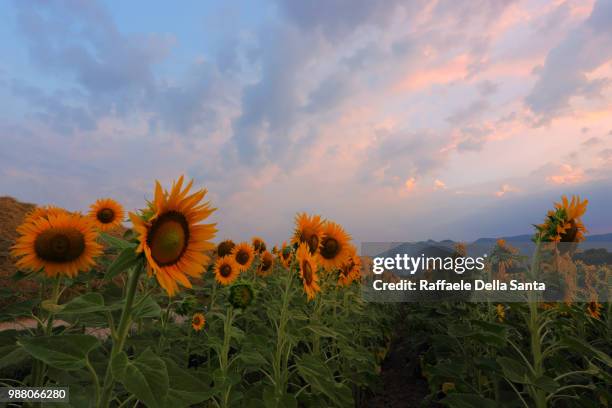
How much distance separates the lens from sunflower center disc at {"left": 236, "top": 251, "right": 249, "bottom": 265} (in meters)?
6.20

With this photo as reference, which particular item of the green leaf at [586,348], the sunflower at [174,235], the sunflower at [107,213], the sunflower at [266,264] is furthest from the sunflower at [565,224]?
the sunflower at [107,213]

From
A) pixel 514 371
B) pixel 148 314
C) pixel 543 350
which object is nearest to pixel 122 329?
pixel 148 314

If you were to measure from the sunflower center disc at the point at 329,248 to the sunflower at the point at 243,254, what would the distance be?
79.1 inches

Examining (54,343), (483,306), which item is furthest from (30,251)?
(483,306)

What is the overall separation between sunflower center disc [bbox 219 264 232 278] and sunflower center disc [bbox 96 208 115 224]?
6.34 feet

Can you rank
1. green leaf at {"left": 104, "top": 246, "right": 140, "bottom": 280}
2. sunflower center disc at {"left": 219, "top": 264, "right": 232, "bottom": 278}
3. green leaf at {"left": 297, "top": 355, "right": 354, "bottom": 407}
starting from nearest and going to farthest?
green leaf at {"left": 104, "top": 246, "right": 140, "bottom": 280} → green leaf at {"left": 297, "top": 355, "right": 354, "bottom": 407} → sunflower center disc at {"left": 219, "top": 264, "right": 232, "bottom": 278}

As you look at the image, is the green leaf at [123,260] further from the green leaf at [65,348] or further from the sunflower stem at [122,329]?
the green leaf at [65,348]

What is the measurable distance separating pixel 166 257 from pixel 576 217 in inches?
167

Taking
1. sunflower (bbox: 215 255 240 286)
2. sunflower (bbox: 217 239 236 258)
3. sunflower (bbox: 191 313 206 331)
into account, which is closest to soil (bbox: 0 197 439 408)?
sunflower (bbox: 191 313 206 331)

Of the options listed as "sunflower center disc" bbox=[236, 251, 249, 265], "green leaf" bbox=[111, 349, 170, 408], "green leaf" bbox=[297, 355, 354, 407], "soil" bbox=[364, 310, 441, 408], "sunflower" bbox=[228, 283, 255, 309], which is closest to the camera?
"green leaf" bbox=[111, 349, 170, 408]

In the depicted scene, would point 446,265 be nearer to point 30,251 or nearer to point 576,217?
point 576,217

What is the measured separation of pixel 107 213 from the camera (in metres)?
5.54

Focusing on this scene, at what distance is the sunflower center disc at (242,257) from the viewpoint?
6195mm

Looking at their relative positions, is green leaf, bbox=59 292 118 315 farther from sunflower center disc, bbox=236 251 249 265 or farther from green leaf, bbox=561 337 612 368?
sunflower center disc, bbox=236 251 249 265
